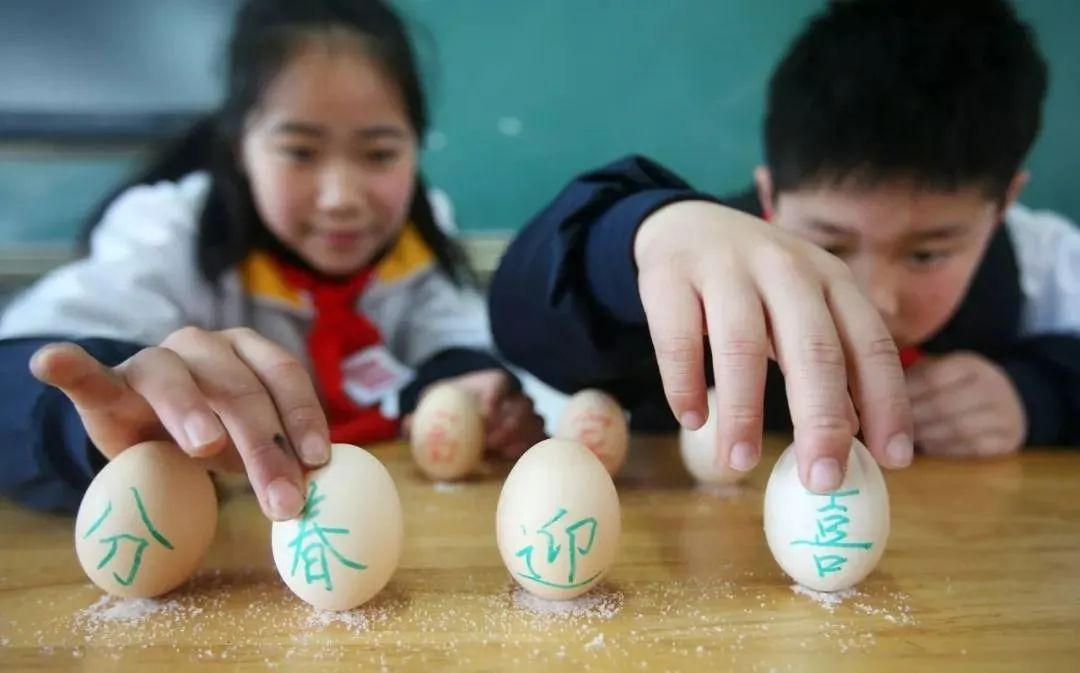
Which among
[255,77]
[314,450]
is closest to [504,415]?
[314,450]

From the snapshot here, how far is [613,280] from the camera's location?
0.61 m

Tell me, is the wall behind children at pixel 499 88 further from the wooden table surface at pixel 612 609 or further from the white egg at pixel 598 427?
the wooden table surface at pixel 612 609

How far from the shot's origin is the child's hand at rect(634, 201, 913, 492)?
420mm

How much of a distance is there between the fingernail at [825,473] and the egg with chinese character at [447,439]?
332mm

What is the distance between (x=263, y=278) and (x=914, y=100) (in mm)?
826

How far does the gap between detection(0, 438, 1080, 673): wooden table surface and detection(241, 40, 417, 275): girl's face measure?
510 millimetres

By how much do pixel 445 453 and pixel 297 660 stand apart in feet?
0.99

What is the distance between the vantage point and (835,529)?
45cm

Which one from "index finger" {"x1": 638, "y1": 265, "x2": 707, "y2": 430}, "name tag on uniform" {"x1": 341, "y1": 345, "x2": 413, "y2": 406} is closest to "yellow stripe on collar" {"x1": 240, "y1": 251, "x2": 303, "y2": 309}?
"name tag on uniform" {"x1": 341, "y1": 345, "x2": 413, "y2": 406}

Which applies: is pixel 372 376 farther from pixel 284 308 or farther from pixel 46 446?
pixel 46 446

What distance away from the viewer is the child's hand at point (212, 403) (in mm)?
423

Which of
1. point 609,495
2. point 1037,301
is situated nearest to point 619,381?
point 609,495

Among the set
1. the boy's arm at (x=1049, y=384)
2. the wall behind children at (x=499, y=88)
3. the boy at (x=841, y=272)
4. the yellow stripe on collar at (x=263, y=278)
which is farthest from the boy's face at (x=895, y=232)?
the yellow stripe on collar at (x=263, y=278)

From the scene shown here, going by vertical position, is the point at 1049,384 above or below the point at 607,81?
below
